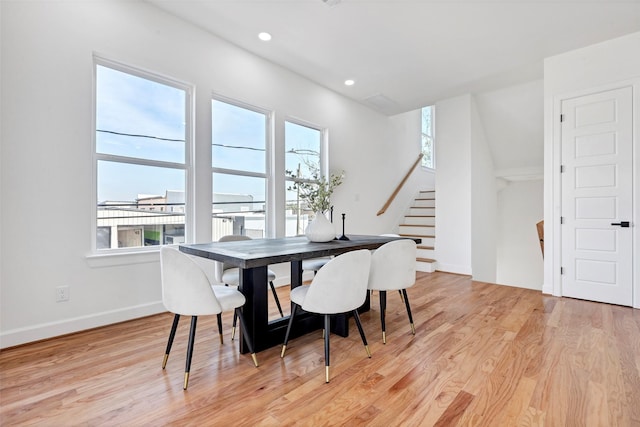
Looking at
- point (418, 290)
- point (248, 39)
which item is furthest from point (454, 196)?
point (248, 39)

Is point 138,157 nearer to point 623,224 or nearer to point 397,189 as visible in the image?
point 397,189

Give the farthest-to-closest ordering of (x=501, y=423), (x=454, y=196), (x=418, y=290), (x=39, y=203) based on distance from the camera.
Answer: (x=454, y=196) → (x=418, y=290) → (x=39, y=203) → (x=501, y=423)

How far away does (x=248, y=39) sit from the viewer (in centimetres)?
337

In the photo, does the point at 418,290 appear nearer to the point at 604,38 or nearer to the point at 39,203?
the point at 604,38

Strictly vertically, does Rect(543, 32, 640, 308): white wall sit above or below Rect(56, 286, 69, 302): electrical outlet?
above

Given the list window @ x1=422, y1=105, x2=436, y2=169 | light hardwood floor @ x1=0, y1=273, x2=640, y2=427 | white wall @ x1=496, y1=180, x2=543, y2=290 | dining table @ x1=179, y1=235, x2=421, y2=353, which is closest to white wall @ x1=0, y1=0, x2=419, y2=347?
light hardwood floor @ x1=0, y1=273, x2=640, y2=427

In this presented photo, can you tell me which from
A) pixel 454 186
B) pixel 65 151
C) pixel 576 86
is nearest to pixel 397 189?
pixel 454 186

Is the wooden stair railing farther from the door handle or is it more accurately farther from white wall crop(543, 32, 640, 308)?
the door handle

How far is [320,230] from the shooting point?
254cm

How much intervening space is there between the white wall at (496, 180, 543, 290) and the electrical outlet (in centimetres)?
718

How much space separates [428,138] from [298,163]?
15.3ft

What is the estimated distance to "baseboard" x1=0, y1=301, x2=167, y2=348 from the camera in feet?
7.21

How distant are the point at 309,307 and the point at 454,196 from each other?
3943 mm

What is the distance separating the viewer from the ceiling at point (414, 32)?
2.79m
